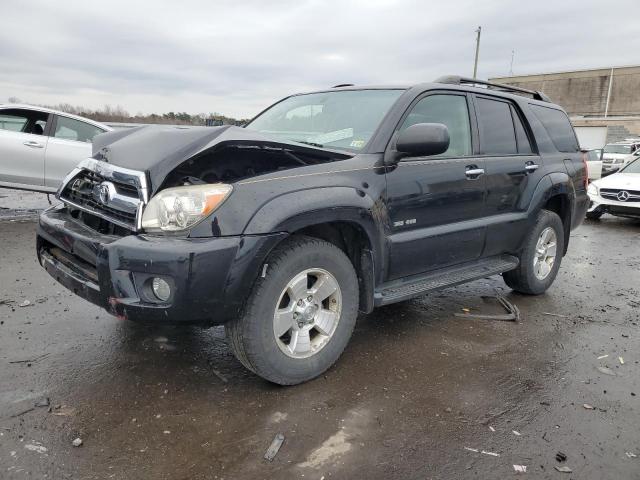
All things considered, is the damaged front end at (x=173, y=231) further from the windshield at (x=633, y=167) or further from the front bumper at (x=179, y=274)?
the windshield at (x=633, y=167)

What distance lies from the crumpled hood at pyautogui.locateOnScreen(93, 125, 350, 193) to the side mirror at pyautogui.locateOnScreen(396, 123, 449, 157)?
1.28 ft

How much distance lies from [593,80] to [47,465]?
2471 inches

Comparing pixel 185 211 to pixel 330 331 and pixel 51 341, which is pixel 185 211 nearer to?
pixel 330 331

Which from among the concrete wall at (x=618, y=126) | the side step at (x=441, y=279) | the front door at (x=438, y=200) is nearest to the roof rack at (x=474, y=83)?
the front door at (x=438, y=200)

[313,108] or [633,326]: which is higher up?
[313,108]

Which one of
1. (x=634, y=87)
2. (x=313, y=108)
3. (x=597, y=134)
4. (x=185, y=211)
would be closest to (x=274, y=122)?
(x=313, y=108)

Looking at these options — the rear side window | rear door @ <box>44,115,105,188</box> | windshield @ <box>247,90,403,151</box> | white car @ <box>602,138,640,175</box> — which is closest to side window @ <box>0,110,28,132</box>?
rear door @ <box>44,115,105,188</box>

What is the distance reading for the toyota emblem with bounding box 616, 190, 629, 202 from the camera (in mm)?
9493

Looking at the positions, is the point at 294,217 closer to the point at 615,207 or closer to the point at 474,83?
the point at 474,83

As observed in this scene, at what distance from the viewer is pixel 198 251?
2.42 meters

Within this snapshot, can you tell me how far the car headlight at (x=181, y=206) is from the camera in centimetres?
253

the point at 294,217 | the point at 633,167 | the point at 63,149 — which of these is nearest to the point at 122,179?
the point at 294,217

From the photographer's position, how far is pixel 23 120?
7.90 meters

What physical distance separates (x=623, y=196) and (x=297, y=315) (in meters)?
8.98
